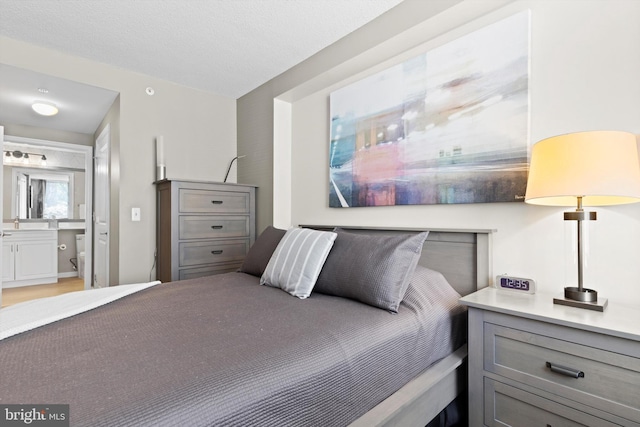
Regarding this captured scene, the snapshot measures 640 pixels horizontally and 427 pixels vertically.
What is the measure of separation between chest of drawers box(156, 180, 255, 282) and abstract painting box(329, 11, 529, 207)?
1096mm

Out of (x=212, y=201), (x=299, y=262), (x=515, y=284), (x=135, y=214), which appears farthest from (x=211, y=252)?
(x=515, y=284)

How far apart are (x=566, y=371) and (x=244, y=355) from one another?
112 centimetres

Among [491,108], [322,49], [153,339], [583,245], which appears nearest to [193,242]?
[153,339]

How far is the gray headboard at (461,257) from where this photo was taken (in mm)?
1644

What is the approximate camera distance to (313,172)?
2.74 metres

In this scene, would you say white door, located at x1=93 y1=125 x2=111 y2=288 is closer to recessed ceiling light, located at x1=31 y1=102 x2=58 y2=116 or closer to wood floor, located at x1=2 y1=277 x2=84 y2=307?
recessed ceiling light, located at x1=31 y1=102 x2=58 y2=116

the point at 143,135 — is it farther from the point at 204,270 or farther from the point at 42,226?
the point at 42,226

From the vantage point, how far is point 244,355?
2.96 ft

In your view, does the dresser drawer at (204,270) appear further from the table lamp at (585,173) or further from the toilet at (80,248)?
the toilet at (80,248)

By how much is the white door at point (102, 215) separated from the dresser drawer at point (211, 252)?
1174 mm

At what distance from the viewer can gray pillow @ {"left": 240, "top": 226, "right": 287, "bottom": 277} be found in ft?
6.66

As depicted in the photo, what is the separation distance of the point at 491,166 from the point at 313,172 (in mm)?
1471

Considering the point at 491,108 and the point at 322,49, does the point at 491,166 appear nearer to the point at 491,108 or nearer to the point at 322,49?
the point at 491,108

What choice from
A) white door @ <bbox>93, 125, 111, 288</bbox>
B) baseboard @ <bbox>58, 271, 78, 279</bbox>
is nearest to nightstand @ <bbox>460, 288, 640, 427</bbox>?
white door @ <bbox>93, 125, 111, 288</bbox>
